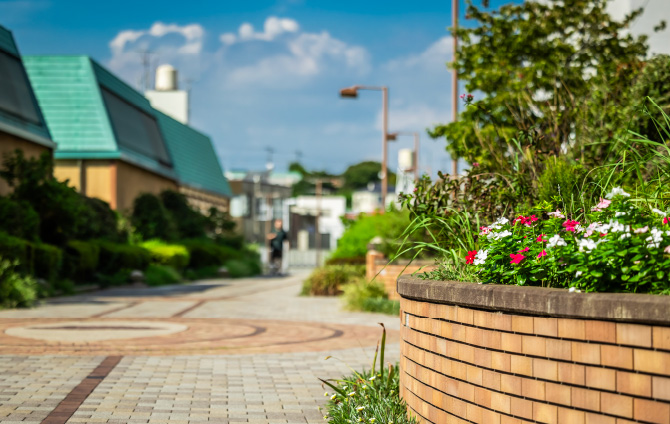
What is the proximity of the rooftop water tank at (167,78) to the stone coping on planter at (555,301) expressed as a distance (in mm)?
48567

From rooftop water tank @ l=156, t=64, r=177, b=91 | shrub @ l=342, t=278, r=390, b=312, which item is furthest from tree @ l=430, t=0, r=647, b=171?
rooftop water tank @ l=156, t=64, r=177, b=91

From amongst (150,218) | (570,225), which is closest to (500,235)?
(570,225)

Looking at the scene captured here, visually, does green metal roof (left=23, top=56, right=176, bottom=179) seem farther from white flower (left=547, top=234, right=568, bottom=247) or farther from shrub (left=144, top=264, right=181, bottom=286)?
white flower (left=547, top=234, right=568, bottom=247)

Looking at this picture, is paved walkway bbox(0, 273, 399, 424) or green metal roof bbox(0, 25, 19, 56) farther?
green metal roof bbox(0, 25, 19, 56)

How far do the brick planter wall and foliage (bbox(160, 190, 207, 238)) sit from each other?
30.3 m

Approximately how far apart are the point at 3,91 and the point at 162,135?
16.0 m

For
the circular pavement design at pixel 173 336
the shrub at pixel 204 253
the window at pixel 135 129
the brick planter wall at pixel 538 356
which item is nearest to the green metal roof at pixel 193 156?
the window at pixel 135 129

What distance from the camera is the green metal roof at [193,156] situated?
38.7m

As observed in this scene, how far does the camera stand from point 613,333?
11.5ft

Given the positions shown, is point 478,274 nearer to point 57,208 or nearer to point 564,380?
point 564,380

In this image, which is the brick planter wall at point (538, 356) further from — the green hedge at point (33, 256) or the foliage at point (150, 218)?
the foliage at point (150, 218)

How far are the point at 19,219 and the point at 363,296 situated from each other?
27.2 ft

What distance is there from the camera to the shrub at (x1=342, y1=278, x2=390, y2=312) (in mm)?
15352

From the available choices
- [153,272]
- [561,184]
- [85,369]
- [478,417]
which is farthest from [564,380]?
[153,272]
